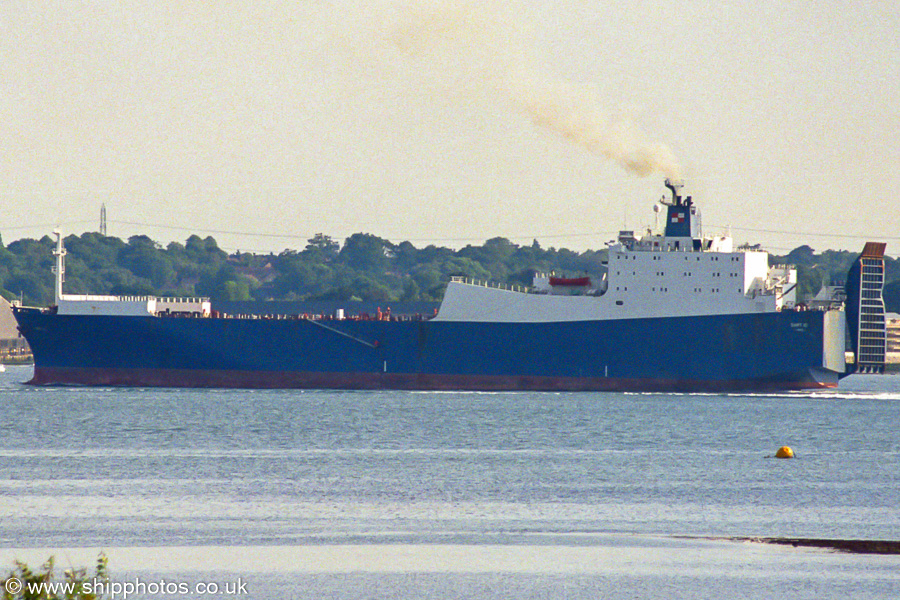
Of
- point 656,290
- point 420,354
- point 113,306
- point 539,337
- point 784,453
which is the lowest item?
point 784,453

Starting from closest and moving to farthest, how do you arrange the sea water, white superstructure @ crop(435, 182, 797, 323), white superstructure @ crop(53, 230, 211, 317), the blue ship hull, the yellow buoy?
1. the sea water
2. the yellow buoy
3. the blue ship hull
4. white superstructure @ crop(435, 182, 797, 323)
5. white superstructure @ crop(53, 230, 211, 317)

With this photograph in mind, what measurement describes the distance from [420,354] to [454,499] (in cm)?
2640

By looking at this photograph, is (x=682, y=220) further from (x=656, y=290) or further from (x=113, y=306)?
(x=113, y=306)

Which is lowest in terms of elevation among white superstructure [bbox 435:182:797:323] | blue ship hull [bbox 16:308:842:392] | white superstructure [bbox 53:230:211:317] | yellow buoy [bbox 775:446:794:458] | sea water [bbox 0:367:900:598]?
sea water [bbox 0:367:900:598]

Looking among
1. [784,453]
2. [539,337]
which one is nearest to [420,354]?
[539,337]

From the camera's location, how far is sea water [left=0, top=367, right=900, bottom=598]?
15.6 metres

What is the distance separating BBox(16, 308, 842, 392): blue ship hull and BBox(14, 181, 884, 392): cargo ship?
47 millimetres

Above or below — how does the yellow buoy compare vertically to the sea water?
above

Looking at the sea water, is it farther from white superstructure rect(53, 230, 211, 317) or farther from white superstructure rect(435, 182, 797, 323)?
white superstructure rect(53, 230, 211, 317)

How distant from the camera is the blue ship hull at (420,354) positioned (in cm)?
4650

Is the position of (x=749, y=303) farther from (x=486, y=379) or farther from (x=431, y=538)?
(x=431, y=538)

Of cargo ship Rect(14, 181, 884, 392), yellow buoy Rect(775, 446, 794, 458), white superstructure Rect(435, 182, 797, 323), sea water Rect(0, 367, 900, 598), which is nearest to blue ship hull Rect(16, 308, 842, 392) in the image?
cargo ship Rect(14, 181, 884, 392)

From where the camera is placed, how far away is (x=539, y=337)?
47469mm

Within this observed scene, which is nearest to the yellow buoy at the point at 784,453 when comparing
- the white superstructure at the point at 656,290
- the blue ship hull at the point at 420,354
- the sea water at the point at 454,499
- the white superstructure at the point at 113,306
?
the sea water at the point at 454,499
